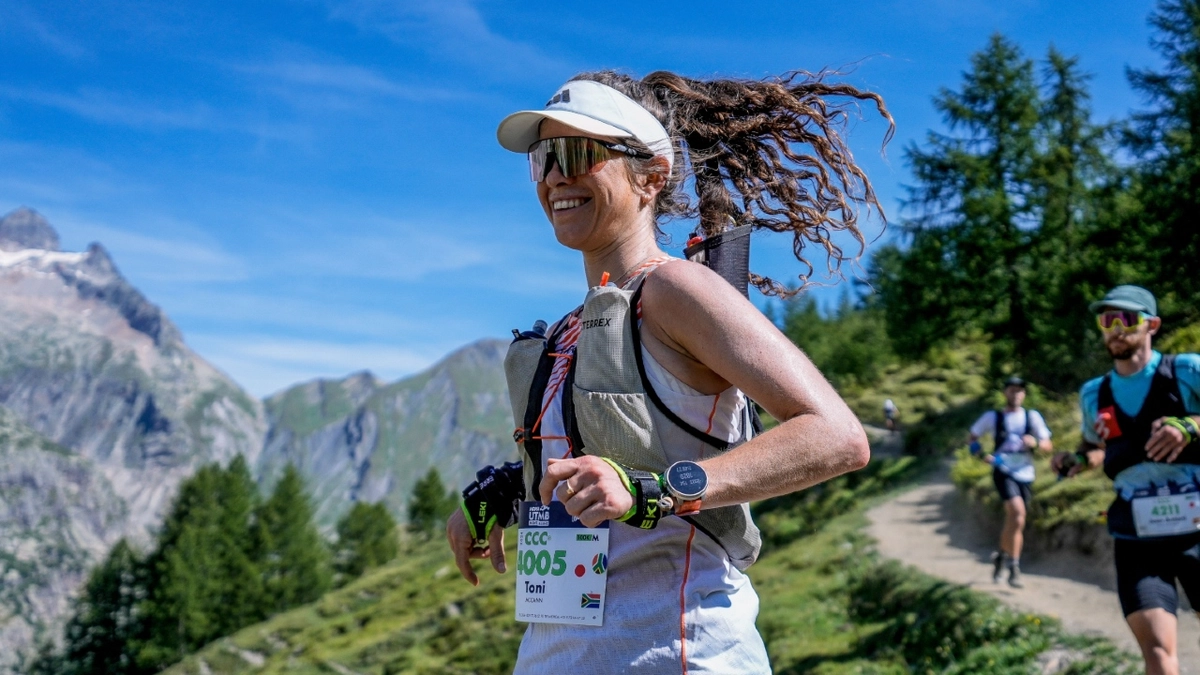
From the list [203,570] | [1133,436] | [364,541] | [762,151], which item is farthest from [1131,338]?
[364,541]

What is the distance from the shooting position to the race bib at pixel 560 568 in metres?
2.32

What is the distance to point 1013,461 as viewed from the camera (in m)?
12.7

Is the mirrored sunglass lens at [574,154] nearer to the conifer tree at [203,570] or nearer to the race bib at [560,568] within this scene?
the race bib at [560,568]

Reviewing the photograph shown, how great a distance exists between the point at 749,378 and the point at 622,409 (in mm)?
276

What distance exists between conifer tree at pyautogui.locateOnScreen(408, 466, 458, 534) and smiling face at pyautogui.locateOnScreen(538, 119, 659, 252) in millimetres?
95189

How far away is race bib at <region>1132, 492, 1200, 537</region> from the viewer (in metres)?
5.37

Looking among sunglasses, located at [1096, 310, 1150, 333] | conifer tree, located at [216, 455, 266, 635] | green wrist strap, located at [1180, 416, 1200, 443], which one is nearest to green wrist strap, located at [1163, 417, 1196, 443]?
green wrist strap, located at [1180, 416, 1200, 443]

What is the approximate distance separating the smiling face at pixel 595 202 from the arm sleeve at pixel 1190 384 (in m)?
4.17

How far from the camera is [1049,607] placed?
37.3 feet

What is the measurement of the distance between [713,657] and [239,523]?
3555 inches

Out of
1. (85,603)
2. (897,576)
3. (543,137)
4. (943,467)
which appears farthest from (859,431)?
(85,603)

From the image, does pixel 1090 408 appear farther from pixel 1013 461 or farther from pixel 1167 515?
pixel 1013 461

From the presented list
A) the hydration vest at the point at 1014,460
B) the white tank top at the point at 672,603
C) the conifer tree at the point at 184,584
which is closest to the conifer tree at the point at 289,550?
the conifer tree at the point at 184,584

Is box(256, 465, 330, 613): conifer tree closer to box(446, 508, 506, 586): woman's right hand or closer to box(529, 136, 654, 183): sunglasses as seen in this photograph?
box(446, 508, 506, 586): woman's right hand
